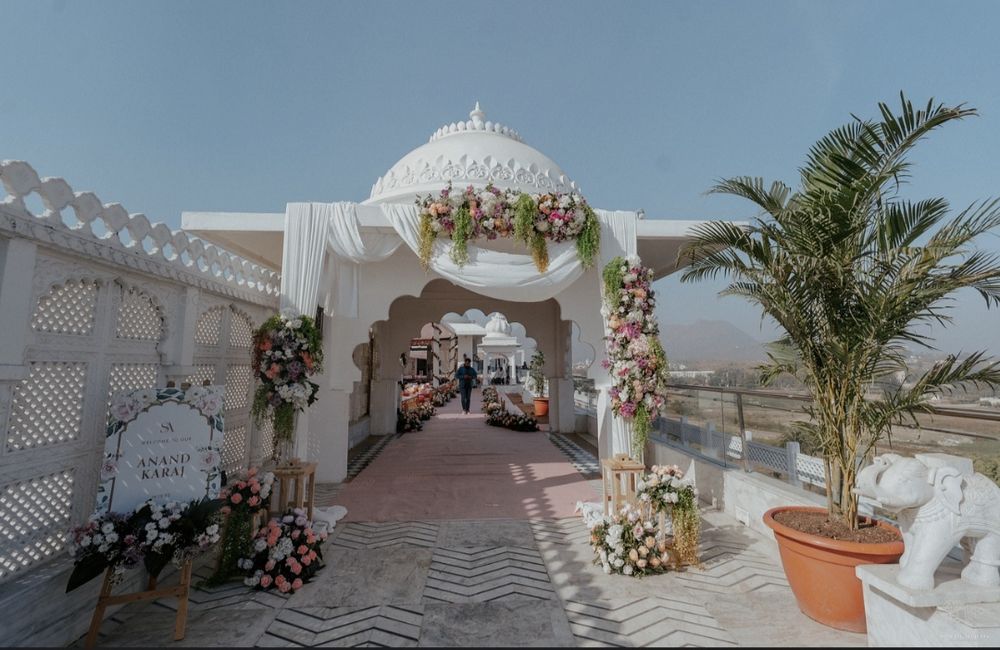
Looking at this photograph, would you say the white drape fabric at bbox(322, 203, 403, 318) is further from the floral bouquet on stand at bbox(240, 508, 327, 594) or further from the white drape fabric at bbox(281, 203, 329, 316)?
the floral bouquet on stand at bbox(240, 508, 327, 594)

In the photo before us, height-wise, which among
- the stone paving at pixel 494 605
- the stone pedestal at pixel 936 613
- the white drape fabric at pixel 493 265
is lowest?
the stone paving at pixel 494 605

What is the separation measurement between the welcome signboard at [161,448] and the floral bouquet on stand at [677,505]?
3083 mm

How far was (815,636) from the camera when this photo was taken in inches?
94.8

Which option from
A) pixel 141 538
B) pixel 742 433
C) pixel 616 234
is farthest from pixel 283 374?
pixel 742 433

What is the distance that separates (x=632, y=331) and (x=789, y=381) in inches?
55.4

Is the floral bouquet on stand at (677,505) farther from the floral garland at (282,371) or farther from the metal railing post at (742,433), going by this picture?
the floral garland at (282,371)

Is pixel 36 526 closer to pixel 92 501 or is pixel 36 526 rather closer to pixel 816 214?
pixel 92 501

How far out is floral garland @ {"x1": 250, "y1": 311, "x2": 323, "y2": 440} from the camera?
13.3ft

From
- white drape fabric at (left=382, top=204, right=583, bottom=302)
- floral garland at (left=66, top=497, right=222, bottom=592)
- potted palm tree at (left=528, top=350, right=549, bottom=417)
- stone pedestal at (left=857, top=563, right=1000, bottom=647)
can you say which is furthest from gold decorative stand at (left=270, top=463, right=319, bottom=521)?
potted palm tree at (left=528, top=350, right=549, bottom=417)

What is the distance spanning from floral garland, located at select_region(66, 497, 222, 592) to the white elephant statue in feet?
12.1

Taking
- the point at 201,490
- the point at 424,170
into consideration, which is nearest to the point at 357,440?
the point at 424,170

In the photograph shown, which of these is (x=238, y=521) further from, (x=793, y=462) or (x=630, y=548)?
(x=793, y=462)

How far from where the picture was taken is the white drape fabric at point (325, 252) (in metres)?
Answer: 4.59

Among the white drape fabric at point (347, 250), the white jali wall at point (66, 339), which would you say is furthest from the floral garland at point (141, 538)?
the white drape fabric at point (347, 250)
